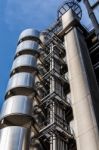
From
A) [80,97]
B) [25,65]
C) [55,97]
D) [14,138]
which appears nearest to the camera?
[14,138]

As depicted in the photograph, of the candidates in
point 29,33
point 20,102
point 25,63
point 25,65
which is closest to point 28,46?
point 29,33

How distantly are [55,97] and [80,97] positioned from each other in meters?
Result: 2.88

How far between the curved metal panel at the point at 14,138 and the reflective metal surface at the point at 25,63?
10.2 m

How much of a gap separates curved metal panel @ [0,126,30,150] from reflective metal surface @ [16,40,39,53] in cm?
1441

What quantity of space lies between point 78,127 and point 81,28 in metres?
17.3

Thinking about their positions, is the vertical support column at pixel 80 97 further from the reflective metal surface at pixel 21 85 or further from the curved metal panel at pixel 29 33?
the curved metal panel at pixel 29 33

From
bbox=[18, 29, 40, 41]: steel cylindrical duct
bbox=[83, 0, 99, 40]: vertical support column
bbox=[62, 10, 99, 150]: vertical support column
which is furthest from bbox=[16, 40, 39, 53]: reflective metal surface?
bbox=[83, 0, 99, 40]: vertical support column

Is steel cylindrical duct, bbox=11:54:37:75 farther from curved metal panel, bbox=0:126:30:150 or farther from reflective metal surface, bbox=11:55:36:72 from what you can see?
curved metal panel, bbox=0:126:30:150

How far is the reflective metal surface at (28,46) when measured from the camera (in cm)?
3625

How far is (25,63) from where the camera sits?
108 ft

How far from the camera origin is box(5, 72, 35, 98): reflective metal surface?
28837 mm

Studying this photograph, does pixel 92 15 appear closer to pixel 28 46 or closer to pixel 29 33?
pixel 28 46

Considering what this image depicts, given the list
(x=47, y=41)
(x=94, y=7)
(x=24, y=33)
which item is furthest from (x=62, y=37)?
(x=94, y=7)

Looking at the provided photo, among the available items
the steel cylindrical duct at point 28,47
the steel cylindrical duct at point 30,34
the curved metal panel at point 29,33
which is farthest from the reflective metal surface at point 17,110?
the curved metal panel at point 29,33
